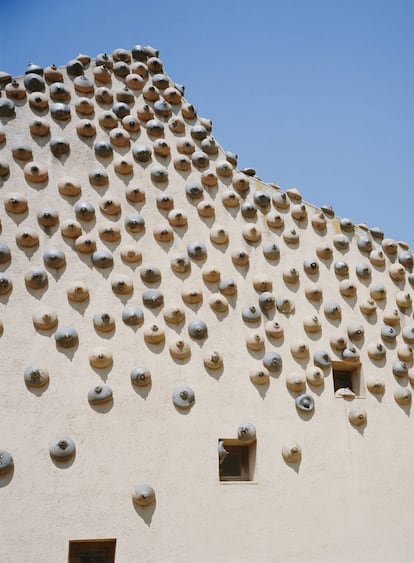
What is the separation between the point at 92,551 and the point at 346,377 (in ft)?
14.3

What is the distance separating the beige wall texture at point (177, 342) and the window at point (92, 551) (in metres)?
0.16

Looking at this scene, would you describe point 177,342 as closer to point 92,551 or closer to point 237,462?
point 237,462

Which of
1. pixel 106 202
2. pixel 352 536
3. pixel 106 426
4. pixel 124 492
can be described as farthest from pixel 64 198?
pixel 352 536

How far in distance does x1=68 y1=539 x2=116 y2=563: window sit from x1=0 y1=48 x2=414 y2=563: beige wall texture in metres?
0.16

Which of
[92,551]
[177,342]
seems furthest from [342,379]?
[92,551]

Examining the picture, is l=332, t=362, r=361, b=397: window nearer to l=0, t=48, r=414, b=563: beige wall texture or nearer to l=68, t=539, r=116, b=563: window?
l=0, t=48, r=414, b=563: beige wall texture

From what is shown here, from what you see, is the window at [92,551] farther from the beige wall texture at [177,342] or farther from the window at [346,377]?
the window at [346,377]

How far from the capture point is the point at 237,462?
8.74 meters

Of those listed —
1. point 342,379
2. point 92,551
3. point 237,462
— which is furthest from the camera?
point 342,379

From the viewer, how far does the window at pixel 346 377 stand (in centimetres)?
953

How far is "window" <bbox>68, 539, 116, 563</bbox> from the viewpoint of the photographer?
24.7ft

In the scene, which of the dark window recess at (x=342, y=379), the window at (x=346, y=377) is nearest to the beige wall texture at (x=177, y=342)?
the window at (x=346, y=377)

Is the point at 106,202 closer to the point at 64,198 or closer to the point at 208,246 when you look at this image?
the point at 64,198

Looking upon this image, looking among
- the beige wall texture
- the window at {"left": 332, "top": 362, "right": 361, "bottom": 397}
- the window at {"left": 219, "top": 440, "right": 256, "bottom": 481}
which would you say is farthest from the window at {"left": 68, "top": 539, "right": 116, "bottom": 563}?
the window at {"left": 332, "top": 362, "right": 361, "bottom": 397}
